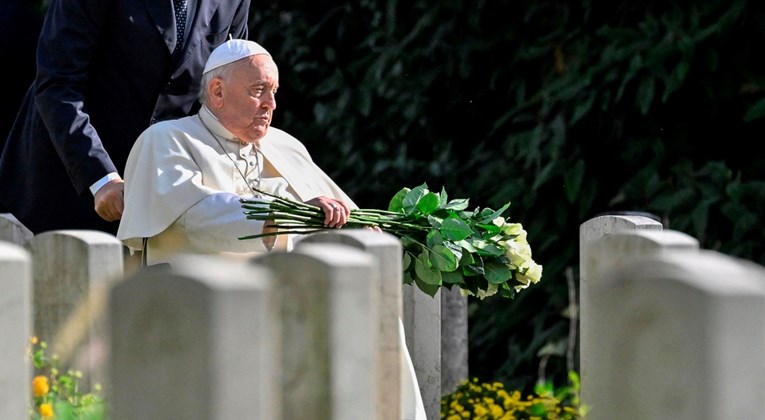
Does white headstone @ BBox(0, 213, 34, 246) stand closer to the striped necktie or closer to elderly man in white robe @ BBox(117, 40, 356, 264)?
elderly man in white robe @ BBox(117, 40, 356, 264)

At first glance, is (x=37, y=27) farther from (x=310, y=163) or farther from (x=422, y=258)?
(x=422, y=258)

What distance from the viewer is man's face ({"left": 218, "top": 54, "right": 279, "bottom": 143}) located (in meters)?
3.66

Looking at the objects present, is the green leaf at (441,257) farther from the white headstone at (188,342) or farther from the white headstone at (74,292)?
the white headstone at (188,342)

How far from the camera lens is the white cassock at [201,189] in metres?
3.53

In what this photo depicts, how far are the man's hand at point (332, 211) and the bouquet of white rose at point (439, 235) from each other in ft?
0.07

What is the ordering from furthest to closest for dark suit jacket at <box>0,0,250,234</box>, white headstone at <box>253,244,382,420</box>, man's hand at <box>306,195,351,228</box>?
dark suit jacket at <box>0,0,250,234</box>, man's hand at <box>306,195,351,228</box>, white headstone at <box>253,244,382,420</box>

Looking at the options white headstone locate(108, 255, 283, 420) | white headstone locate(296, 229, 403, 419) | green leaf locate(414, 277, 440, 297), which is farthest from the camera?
green leaf locate(414, 277, 440, 297)

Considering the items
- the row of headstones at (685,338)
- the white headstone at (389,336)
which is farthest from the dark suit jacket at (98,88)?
the row of headstones at (685,338)

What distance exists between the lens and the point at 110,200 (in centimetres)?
390

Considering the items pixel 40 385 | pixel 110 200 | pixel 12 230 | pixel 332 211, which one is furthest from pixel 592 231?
pixel 12 230

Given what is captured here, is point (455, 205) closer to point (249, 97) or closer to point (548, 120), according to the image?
point (249, 97)

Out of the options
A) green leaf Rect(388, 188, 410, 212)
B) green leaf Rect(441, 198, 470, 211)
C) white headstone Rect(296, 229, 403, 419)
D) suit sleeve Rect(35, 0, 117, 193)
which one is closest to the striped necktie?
suit sleeve Rect(35, 0, 117, 193)

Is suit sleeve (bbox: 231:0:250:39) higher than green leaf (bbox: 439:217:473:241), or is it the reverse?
suit sleeve (bbox: 231:0:250:39)

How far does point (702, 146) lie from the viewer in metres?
5.25
